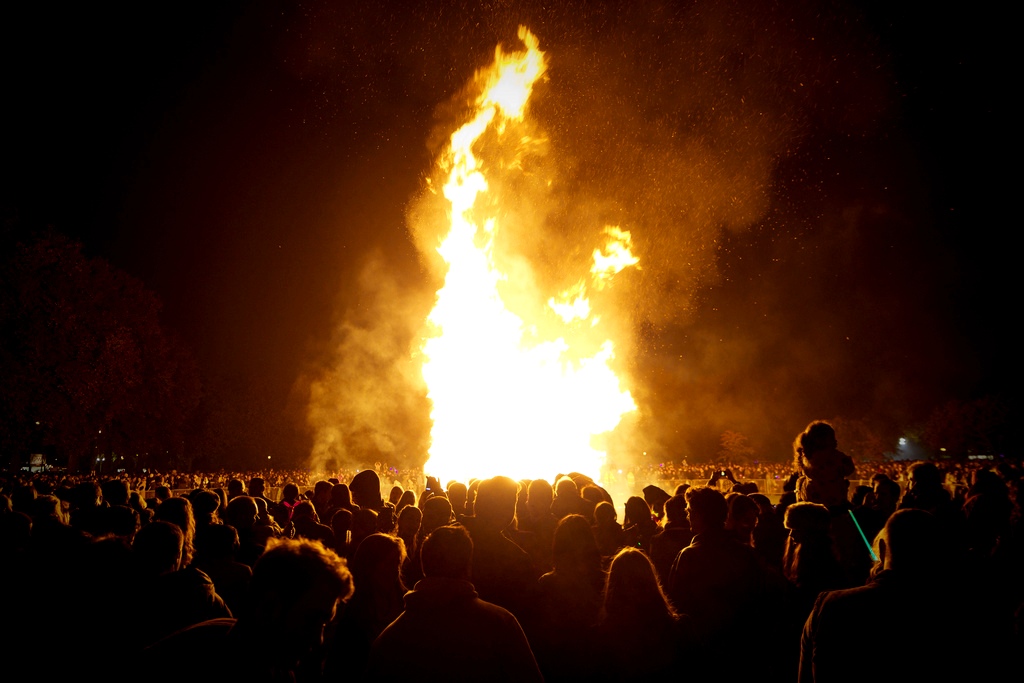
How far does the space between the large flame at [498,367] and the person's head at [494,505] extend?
15.8 metres

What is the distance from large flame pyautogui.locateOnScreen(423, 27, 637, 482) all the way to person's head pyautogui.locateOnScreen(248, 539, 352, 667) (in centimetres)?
1799

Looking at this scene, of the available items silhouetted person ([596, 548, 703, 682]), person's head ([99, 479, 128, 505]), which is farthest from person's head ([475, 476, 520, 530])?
person's head ([99, 479, 128, 505])

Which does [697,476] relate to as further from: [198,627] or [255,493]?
[198,627]

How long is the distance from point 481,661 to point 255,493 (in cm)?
740

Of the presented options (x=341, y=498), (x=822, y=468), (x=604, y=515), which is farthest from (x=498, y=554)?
(x=341, y=498)

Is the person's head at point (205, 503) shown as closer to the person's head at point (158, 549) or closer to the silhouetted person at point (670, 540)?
the person's head at point (158, 549)

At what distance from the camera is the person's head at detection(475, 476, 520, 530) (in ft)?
14.5

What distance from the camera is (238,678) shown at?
2.11 metres

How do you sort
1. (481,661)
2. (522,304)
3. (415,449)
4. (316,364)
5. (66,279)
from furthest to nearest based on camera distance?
1. (316,364)
2. (415,449)
3. (66,279)
4. (522,304)
5. (481,661)

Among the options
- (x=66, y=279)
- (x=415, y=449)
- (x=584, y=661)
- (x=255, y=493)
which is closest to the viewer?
(x=584, y=661)

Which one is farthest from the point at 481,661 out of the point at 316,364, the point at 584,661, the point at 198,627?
the point at 316,364

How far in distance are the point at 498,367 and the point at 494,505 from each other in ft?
56.6

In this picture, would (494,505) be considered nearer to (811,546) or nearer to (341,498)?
(811,546)

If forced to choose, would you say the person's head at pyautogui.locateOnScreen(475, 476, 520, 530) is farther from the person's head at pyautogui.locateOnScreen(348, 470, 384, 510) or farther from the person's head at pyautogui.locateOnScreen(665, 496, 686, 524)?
the person's head at pyautogui.locateOnScreen(348, 470, 384, 510)
